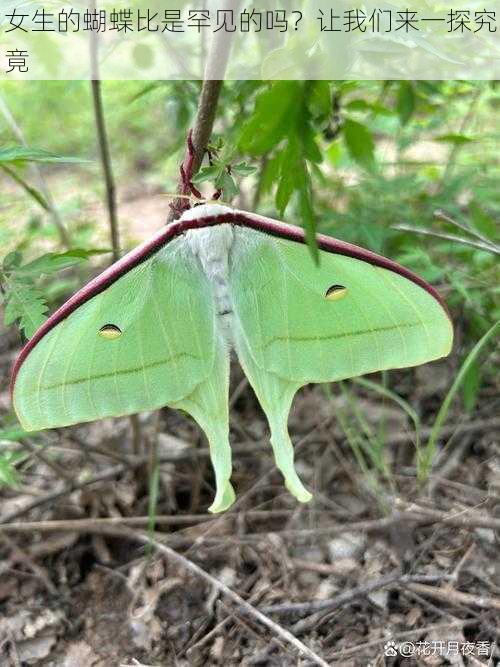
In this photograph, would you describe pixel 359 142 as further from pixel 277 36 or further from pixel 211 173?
pixel 211 173

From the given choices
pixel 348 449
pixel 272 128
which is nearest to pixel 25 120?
pixel 348 449

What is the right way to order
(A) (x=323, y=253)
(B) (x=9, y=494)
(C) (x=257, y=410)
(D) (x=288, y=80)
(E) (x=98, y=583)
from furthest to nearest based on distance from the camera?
(C) (x=257, y=410)
(B) (x=9, y=494)
(E) (x=98, y=583)
(A) (x=323, y=253)
(D) (x=288, y=80)

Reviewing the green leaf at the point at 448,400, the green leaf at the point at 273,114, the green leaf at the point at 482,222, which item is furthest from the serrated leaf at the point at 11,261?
the green leaf at the point at 482,222

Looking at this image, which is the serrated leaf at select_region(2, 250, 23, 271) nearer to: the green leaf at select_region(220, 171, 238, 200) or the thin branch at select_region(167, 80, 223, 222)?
the thin branch at select_region(167, 80, 223, 222)

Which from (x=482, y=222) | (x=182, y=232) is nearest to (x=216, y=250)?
(x=182, y=232)

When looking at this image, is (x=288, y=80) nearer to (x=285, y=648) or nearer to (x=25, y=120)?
(x=285, y=648)

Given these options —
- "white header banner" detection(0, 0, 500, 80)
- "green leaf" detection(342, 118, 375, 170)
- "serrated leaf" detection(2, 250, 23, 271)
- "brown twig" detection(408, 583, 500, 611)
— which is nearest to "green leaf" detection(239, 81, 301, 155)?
"white header banner" detection(0, 0, 500, 80)
